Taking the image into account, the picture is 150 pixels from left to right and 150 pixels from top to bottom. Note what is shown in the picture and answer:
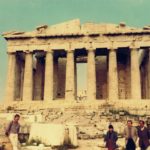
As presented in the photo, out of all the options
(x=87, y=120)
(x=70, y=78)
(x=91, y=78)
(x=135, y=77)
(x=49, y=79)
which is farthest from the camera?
(x=49, y=79)

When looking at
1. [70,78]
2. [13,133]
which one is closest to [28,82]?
[70,78]

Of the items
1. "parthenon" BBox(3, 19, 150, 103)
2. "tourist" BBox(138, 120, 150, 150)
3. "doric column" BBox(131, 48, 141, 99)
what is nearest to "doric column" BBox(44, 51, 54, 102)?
"parthenon" BBox(3, 19, 150, 103)

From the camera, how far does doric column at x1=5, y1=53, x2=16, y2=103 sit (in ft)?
118

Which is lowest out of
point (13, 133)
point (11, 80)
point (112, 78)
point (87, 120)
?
point (13, 133)

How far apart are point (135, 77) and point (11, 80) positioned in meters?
12.1

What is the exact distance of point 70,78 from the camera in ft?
117

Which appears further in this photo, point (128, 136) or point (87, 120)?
point (87, 120)

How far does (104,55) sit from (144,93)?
6088mm

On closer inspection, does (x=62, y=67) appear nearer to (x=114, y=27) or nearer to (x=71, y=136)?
(x=114, y=27)

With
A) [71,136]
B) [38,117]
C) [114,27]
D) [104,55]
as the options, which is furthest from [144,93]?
[71,136]

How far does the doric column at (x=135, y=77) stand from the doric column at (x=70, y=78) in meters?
5.69

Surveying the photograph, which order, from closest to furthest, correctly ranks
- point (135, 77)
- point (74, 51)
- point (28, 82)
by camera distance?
1. point (135, 77)
2. point (28, 82)
3. point (74, 51)

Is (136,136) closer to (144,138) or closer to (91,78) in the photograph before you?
(144,138)

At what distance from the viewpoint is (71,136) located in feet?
54.7
